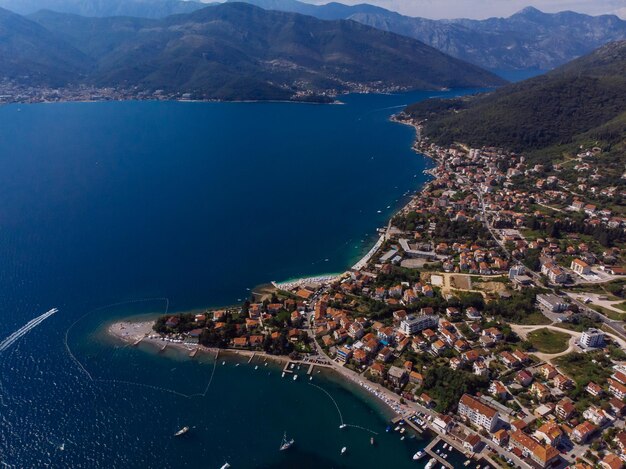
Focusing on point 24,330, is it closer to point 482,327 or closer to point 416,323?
point 416,323

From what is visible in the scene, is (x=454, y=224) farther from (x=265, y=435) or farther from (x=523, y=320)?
(x=265, y=435)

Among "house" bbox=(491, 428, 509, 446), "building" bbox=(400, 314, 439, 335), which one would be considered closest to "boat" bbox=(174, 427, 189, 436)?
"building" bbox=(400, 314, 439, 335)

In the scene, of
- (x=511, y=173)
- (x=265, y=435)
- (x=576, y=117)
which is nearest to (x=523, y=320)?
(x=265, y=435)

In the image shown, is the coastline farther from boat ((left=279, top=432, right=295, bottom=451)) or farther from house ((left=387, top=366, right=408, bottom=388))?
boat ((left=279, top=432, right=295, bottom=451))

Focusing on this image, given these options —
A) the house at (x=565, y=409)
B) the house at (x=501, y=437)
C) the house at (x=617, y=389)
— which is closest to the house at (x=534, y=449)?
the house at (x=501, y=437)

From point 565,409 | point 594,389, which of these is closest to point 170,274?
point 565,409
